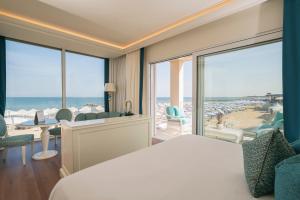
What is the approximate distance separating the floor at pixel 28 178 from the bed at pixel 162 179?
1.29 meters

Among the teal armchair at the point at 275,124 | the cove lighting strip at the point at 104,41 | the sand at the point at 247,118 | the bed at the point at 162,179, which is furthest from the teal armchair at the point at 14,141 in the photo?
the teal armchair at the point at 275,124

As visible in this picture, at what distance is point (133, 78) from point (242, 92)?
288 centimetres

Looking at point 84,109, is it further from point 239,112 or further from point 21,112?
point 239,112

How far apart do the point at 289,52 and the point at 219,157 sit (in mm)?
1726

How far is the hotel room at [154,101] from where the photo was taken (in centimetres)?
93

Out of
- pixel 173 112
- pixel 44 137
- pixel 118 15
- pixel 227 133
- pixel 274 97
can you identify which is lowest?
pixel 44 137

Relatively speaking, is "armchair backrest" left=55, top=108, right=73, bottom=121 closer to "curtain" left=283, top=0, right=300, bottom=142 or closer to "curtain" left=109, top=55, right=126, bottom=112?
"curtain" left=109, top=55, right=126, bottom=112

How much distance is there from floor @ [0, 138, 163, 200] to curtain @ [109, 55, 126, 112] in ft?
8.50

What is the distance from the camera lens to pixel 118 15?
9.04 feet

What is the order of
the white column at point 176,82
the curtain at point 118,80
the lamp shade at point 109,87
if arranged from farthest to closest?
1. the white column at point 176,82
2. the curtain at point 118,80
3. the lamp shade at point 109,87

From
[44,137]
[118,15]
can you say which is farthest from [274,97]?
[44,137]

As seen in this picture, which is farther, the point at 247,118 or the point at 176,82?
the point at 176,82

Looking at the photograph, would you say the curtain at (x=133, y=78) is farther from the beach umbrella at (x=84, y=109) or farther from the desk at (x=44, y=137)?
the desk at (x=44, y=137)

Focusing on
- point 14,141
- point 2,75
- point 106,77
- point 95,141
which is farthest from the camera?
point 106,77
